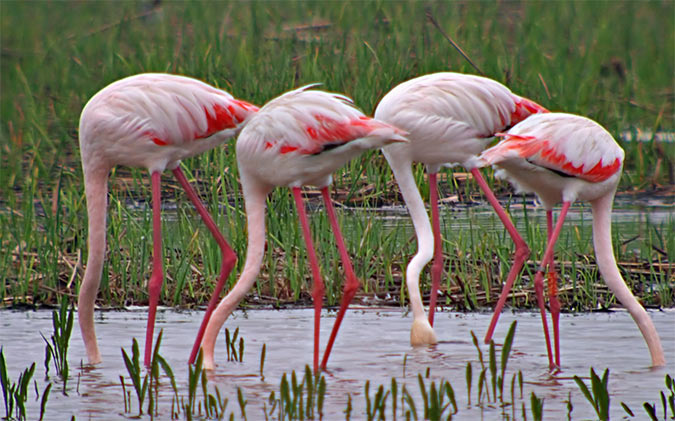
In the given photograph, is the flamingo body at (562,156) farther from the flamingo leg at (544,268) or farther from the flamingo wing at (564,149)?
the flamingo leg at (544,268)

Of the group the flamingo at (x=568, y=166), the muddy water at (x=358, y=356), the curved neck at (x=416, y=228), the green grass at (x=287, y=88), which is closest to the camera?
the muddy water at (x=358, y=356)

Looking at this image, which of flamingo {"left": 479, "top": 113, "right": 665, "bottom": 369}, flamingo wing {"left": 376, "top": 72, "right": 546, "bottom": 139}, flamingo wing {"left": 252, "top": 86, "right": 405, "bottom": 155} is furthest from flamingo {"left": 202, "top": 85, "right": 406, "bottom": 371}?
flamingo wing {"left": 376, "top": 72, "right": 546, "bottom": 139}

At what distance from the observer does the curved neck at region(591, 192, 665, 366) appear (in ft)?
17.7

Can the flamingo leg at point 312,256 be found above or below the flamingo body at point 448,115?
below

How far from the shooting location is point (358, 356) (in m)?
5.60

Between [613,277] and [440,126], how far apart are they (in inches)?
47.7

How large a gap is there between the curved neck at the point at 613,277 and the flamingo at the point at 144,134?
5.79 ft

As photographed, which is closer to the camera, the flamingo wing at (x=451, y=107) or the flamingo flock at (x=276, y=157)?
the flamingo flock at (x=276, y=157)

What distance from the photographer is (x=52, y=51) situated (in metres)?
13.2

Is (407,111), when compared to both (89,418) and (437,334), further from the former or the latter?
(89,418)

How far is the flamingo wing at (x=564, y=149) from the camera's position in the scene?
5633 mm

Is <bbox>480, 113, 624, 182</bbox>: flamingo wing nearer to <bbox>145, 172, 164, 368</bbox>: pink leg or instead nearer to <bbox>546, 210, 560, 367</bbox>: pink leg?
<bbox>546, 210, 560, 367</bbox>: pink leg

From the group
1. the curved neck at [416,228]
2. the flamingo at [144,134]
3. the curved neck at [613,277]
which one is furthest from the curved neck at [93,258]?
the curved neck at [613,277]

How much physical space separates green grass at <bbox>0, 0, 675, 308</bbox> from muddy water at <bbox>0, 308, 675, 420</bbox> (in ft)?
1.28
